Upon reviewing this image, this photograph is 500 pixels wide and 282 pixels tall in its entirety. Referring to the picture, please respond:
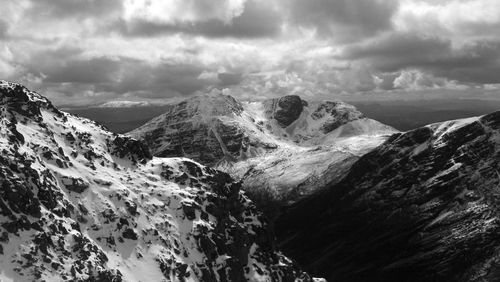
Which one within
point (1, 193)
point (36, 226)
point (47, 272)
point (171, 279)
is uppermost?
point (1, 193)

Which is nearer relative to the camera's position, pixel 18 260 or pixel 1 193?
pixel 18 260

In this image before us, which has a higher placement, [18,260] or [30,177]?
[30,177]

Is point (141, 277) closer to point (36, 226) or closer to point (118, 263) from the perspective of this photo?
point (118, 263)

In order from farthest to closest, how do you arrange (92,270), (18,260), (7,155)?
(7,155), (92,270), (18,260)

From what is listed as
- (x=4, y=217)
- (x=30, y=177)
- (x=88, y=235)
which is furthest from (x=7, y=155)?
(x=88, y=235)

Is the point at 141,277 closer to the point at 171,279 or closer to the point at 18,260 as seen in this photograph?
the point at 171,279

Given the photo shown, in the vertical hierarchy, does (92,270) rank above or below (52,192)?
below

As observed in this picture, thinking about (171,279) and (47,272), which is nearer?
(47,272)

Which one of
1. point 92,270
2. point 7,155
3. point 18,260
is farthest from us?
point 7,155

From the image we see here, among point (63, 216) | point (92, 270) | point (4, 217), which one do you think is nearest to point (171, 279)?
point (92, 270)
